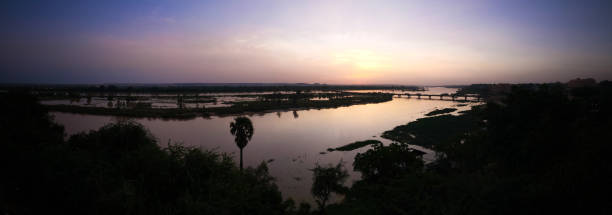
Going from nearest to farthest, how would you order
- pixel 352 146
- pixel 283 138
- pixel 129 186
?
pixel 129 186 → pixel 352 146 → pixel 283 138

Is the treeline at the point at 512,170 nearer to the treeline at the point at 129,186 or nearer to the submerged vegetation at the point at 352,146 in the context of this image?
the treeline at the point at 129,186

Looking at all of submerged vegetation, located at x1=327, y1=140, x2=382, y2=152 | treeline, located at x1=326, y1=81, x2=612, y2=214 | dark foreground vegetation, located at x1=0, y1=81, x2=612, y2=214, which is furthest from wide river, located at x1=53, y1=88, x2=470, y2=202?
treeline, located at x1=326, y1=81, x2=612, y2=214

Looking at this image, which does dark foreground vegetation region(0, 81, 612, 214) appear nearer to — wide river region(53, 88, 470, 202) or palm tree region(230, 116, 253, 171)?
wide river region(53, 88, 470, 202)

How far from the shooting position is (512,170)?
17469 mm

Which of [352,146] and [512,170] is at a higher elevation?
[512,170]

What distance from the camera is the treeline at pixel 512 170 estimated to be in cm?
854

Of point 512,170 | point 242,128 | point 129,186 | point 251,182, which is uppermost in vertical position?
point 242,128

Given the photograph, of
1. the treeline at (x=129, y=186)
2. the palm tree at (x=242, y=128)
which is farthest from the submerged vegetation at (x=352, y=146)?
the treeline at (x=129, y=186)

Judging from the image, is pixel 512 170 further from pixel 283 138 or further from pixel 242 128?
pixel 283 138

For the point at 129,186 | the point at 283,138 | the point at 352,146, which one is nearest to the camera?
the point at 129,186

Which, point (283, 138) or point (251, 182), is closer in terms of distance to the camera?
point (251, 182)

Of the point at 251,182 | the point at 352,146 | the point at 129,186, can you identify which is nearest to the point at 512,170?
the point at 352,146

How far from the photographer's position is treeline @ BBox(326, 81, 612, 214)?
28.0 ft

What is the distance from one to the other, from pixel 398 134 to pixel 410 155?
21.6 metres
